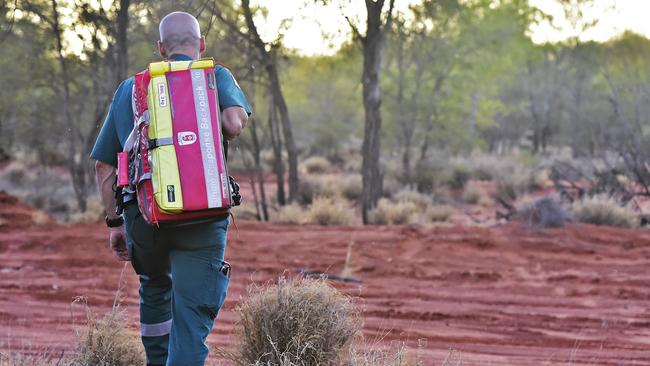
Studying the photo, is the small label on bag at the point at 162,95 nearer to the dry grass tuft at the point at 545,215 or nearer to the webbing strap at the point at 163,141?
the webbing strap at the point at 163,141

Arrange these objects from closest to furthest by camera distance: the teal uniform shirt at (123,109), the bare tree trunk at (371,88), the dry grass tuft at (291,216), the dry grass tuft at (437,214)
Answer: the teal uniform shirt at (123,109), the bare tree trunk at (371,88), the dry grass tuft at (291,216), the dry grass tuft at (437,214)

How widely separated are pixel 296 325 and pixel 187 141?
1.60 metres

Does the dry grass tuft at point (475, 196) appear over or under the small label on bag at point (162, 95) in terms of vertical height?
under

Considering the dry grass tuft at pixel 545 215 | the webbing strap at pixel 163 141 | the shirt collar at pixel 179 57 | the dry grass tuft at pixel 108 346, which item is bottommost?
the dry grass tuft at pixel 545 215

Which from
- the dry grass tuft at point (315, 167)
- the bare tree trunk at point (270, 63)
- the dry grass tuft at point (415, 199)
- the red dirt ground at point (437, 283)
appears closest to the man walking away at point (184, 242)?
the red dirt ground at point (437, 283)

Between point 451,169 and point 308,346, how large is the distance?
24.2m

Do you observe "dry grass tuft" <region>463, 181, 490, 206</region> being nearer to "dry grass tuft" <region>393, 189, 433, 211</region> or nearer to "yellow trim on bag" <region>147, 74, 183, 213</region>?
"dry grass tuft" <region>393, 189, 433, 211</region>

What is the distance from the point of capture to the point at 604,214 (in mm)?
16984

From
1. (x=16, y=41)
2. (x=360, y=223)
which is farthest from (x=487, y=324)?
(x=16, y=41)

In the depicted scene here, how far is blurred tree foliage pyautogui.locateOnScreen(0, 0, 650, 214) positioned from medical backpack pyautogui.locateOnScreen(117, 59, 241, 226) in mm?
2530

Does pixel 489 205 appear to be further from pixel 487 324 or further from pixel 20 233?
pixel 487 324

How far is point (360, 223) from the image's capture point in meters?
18.4

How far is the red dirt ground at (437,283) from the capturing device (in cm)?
763

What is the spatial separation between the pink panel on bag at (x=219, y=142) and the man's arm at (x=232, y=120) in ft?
0.25
